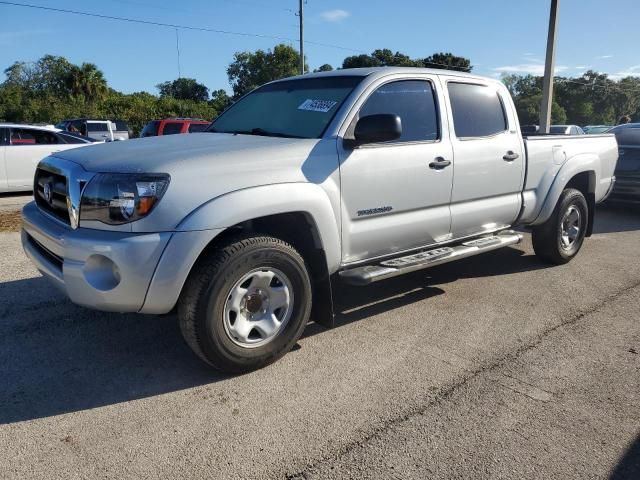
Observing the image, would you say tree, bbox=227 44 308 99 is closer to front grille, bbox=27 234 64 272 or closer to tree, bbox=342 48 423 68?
tree, bbox=342 48 423 68

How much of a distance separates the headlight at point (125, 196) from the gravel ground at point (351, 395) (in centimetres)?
105

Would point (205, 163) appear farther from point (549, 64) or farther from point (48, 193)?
point (549, 64)

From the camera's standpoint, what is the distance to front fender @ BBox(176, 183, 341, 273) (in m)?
2.92

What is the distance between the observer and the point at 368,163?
367cm

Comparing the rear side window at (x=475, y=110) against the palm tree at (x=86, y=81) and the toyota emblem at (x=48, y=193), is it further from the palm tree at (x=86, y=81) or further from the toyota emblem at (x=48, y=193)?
the palm tree at (x=86, y=81)

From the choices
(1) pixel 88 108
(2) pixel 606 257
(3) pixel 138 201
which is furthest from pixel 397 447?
(1) pixel 88 108

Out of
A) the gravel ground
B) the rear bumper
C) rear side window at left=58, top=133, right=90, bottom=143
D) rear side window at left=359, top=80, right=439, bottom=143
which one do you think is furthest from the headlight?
rear side window at left=58, top=133, right=90, bottom=143

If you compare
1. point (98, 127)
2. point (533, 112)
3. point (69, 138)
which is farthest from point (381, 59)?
point (69, 138)

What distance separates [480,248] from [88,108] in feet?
132

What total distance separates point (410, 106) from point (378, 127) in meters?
0.85

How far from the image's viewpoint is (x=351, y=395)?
10.0ft

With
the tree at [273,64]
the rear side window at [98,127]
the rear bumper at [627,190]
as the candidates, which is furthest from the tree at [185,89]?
the rear bumper at [627,190]

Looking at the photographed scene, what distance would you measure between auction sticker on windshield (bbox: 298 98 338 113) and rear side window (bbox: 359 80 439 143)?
0.24 metres

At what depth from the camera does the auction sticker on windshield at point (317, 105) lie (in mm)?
3809
